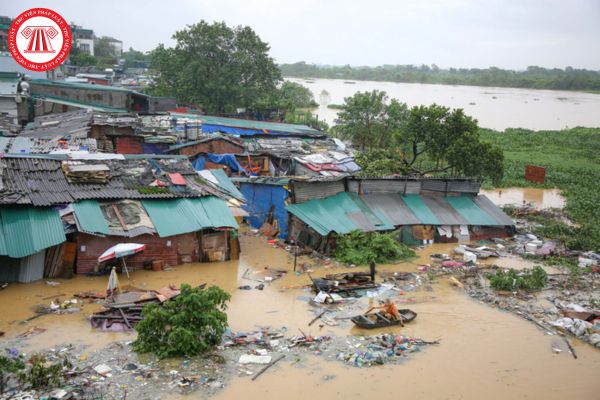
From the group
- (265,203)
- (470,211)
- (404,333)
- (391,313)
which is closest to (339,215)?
(265,203)

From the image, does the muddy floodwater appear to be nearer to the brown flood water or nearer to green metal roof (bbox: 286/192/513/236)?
green metal roof (bbox: 286/192/513/236)

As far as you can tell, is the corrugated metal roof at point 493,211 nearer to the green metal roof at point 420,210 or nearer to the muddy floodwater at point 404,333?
the green metal roof at point 420,210

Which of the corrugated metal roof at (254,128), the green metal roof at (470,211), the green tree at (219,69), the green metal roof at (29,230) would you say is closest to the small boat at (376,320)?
the green metal roof at (29,230)

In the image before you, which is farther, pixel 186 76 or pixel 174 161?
pixel 186 76

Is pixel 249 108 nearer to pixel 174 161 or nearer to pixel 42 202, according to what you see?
pixel 174 161

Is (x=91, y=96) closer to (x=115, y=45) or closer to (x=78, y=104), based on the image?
(x=78, y=104)

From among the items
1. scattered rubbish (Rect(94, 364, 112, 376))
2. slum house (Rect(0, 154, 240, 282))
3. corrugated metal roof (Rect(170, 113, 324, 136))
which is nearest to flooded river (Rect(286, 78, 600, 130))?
corrugated metal roof (Rect(170, 113, 324, 136))

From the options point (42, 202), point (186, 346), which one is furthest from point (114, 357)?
point (42, 202)
